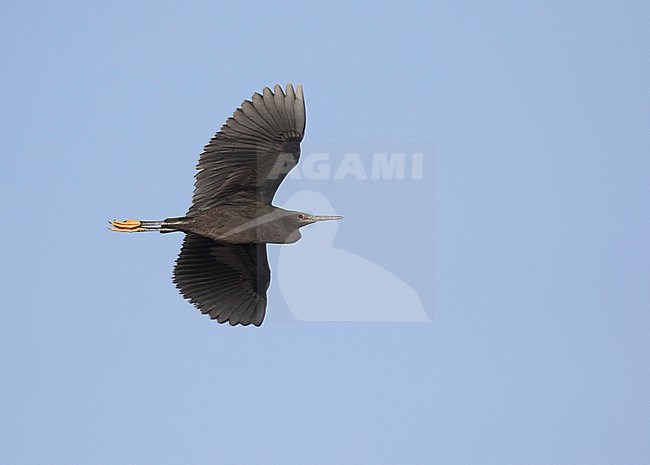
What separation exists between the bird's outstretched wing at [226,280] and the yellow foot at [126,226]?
4.03 ft

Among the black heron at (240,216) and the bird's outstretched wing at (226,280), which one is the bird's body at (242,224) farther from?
the bird's outstretched wing at (226,280)

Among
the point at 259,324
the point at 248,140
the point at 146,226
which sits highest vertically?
the point at 248,140

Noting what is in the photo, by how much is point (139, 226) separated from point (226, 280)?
2.21 metres

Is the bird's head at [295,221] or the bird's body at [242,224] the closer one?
the bird's body at [242,224]

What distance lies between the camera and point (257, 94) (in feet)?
65.1

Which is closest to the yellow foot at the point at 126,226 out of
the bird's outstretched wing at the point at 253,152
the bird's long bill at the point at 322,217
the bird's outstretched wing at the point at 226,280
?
the bird's outstretched wing at the point at 253,152

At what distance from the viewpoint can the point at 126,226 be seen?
69.2 feet

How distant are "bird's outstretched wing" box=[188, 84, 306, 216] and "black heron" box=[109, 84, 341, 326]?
0.6 inches

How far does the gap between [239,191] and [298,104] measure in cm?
195

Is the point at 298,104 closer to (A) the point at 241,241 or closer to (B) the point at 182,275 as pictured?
(A) the point at 241,241

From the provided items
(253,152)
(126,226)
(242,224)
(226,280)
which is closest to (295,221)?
(242,224)

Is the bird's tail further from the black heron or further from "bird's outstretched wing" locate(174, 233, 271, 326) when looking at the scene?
"bird's outstretched wing" locate(174, 233, 271, 326)

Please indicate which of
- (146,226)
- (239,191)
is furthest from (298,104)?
(146,226)

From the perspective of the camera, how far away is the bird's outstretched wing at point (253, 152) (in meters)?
19.8
